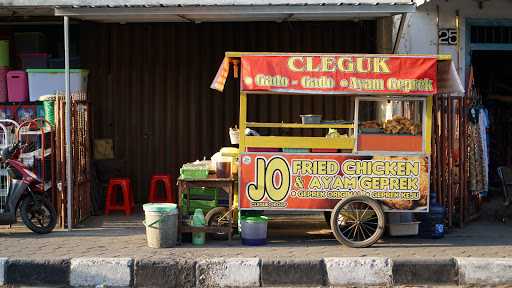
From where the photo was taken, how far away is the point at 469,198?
35.0ft

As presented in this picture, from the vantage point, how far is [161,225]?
8773 millimetres

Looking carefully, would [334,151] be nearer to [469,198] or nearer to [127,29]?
[469,198]

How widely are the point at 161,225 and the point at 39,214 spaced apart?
192 cm

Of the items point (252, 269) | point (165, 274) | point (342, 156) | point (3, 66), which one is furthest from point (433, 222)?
point (3, 66)

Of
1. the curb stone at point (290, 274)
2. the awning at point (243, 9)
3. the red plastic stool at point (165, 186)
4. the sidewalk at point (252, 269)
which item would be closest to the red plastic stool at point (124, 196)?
the red plastic stool at point (165, 186)

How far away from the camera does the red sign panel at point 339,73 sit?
8.68 metres

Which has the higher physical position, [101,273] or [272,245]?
[272,245]

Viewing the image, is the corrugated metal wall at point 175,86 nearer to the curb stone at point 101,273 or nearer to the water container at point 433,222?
the water container at point 433,222

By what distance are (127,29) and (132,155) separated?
208 cm

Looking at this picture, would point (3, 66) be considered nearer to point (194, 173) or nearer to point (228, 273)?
point (194, 173)

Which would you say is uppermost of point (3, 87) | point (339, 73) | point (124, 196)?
point (3, 87)

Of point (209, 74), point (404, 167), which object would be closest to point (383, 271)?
point (404, 167)

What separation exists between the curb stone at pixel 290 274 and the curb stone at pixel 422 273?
838mm

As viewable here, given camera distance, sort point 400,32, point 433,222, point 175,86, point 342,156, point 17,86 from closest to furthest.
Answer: point 342,156 → point 433,222 → point 400,32 → point 17,86 → point 175,86
